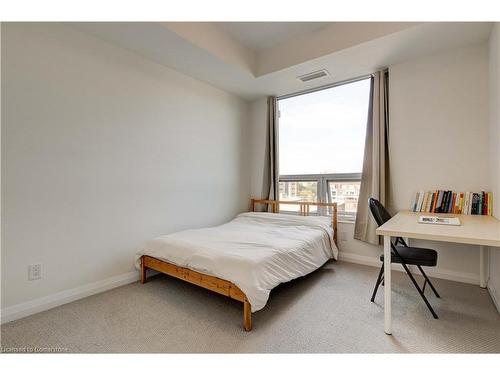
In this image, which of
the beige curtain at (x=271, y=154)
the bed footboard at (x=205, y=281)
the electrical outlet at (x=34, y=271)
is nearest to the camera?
the bed footboard at (x=205, y=281)

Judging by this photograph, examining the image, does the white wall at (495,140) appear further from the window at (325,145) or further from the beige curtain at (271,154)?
the beige curtain at (271,154)

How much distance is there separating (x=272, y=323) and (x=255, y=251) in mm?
530

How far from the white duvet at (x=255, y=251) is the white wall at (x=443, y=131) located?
36.3 inches

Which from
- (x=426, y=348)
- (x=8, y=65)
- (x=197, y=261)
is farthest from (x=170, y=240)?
(x=426, y=348)

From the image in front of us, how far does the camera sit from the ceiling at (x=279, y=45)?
2174mm

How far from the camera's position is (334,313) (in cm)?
187

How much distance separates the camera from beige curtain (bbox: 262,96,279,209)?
12.3ft

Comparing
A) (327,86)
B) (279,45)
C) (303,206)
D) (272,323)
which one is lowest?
(272,323)

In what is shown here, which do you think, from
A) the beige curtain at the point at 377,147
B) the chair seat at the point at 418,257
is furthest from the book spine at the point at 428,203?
the chair seat at the point at 418,257

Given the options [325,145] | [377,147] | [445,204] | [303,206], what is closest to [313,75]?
[325,145]

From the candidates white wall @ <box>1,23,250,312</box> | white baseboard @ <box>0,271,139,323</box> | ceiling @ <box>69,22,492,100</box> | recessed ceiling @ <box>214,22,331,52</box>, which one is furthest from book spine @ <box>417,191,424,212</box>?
white baseboard @ <box>0,271,139,323</box>

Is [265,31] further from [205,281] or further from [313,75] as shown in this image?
[205,281]

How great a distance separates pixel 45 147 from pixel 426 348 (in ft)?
9.98

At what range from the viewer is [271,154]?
3766 mm
